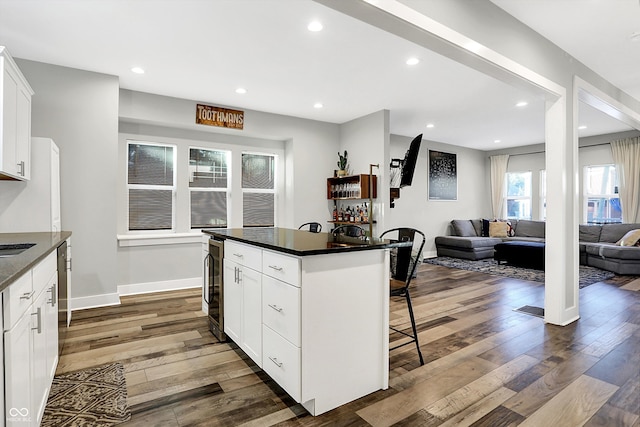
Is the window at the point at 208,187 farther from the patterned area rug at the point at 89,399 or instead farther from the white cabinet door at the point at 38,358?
the white cabinet door at the point at 38,358

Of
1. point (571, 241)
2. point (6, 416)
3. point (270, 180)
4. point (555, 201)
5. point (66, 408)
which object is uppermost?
point (270, 180)

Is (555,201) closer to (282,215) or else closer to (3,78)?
(282,215)

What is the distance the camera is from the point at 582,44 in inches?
127

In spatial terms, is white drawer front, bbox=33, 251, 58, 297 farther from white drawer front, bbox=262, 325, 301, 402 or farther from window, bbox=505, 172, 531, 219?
window, bbox=505, 172, 531, 219

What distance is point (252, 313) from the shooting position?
2.38 metres

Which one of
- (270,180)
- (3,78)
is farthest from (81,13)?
(270,180)

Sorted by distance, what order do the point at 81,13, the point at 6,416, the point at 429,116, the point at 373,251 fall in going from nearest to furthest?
the point at 6,416, the point at 373,251, the point at 81,13, the point at 429,116

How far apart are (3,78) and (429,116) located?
5.29 meters

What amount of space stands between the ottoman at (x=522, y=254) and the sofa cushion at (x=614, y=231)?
4.67 feet

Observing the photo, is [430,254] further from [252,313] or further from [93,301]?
[93,301]

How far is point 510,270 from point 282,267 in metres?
5.59

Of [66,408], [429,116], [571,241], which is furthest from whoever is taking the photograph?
[429,116]

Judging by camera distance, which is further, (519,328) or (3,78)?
(519,328)

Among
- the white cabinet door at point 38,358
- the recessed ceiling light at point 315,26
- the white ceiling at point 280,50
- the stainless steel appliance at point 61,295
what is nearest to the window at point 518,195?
the white ceiling at point 280,50
